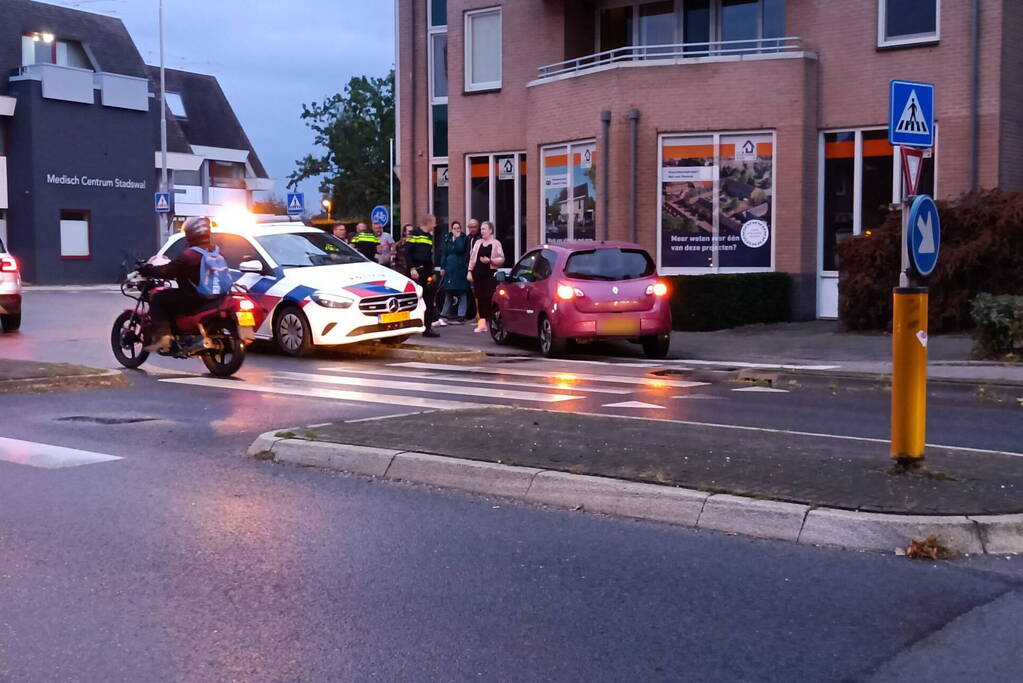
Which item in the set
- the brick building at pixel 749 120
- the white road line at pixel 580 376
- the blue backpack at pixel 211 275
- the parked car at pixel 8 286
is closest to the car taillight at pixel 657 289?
the white road line at pixel 580 376

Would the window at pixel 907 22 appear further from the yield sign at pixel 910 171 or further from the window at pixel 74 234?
the window at pixel 74 234

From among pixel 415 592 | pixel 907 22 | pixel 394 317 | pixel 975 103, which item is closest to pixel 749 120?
pixel 907 22

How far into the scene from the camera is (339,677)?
4.19 metres

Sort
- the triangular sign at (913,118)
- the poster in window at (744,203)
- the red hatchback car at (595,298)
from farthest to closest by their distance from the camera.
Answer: the poster in window at (744,203) → the red hatchback car at (595,298) → the triangular sign at (913,118)

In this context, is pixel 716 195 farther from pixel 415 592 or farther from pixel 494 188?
pixel 415 592

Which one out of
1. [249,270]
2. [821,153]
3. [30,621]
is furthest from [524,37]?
[30,621]

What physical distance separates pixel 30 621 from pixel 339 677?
140 centimetres

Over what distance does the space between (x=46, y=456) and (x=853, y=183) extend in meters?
16.0

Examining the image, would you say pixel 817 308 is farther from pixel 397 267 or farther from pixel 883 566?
pixel 883 566

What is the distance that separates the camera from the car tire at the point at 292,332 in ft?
49.6

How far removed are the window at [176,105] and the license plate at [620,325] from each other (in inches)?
1883

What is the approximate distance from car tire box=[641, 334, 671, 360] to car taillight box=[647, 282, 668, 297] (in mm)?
558

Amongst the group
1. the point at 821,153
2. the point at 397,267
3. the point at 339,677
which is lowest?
the point at 339,677

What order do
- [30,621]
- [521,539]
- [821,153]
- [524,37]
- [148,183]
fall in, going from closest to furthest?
[30,621], [521,539], [821,153], [524,37], [148,183]
